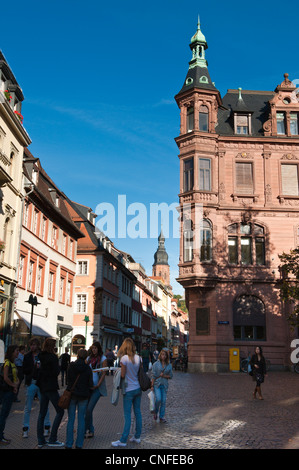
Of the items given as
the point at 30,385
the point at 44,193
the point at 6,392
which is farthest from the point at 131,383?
the point at 44,193

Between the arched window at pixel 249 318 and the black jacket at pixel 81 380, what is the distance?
27.1 m

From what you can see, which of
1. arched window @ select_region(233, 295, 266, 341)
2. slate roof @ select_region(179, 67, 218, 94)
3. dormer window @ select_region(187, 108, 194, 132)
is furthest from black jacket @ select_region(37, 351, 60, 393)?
slate roof @ select_region(179, 67, 218, 94)

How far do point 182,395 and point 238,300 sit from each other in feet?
57.7

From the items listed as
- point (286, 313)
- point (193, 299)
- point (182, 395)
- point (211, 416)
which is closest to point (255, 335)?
point (286, 313)

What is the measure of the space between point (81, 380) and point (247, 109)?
3321cm

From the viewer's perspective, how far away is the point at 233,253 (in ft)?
117

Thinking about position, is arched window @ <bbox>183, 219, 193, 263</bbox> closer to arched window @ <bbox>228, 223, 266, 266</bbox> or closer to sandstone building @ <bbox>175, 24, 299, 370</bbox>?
sandstone building @ <bbox>175, 24, 299, 370</bbox>

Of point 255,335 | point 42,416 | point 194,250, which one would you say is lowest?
point 42,416

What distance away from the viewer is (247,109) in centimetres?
3788

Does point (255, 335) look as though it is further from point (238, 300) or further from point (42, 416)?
point (42, 416)

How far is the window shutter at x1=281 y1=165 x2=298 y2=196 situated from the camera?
36.2 metres

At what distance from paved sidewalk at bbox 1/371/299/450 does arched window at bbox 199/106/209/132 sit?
23.8m

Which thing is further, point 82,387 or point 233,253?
point 233,253
